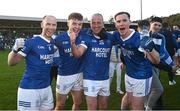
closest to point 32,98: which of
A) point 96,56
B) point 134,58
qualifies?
point 96,56

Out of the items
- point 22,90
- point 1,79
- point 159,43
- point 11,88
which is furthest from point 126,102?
point 1,79

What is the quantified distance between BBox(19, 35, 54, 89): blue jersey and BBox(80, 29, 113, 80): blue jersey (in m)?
0.85

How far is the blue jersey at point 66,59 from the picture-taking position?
23.2 feet

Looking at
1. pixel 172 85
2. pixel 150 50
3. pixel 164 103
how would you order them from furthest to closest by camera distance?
pixel 172 85, pixel 164 103, pixel 150 50

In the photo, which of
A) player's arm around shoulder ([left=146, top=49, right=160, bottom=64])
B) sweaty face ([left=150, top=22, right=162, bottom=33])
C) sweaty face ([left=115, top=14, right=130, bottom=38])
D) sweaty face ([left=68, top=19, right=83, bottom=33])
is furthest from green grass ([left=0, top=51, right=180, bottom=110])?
player's arm around shoulder ([left=146, top=49, right=160, bottom=64])

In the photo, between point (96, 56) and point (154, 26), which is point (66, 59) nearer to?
point (96, 56)

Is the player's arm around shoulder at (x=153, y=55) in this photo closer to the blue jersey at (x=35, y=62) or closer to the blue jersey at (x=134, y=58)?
the blue jersey at (x=134, y=58)

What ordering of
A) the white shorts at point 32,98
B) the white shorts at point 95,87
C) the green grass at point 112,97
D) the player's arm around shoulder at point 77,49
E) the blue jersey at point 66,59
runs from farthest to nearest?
1. the green grass at point 112,97
2. the blue jersey at point 66,59
3. the white shorts at point 95,87
4. the player's arm around shoulder at point 77,49
5. the white shorts at point 32,98

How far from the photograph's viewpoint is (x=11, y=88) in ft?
43.2

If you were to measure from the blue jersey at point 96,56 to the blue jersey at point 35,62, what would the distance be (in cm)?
85

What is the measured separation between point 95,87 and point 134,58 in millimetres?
820

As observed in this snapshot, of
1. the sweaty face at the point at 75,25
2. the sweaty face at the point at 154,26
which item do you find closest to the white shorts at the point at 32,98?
the sweaty face at the point at 75,25

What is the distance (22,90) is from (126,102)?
8.19ft

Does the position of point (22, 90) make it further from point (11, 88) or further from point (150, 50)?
point (11, 88)
